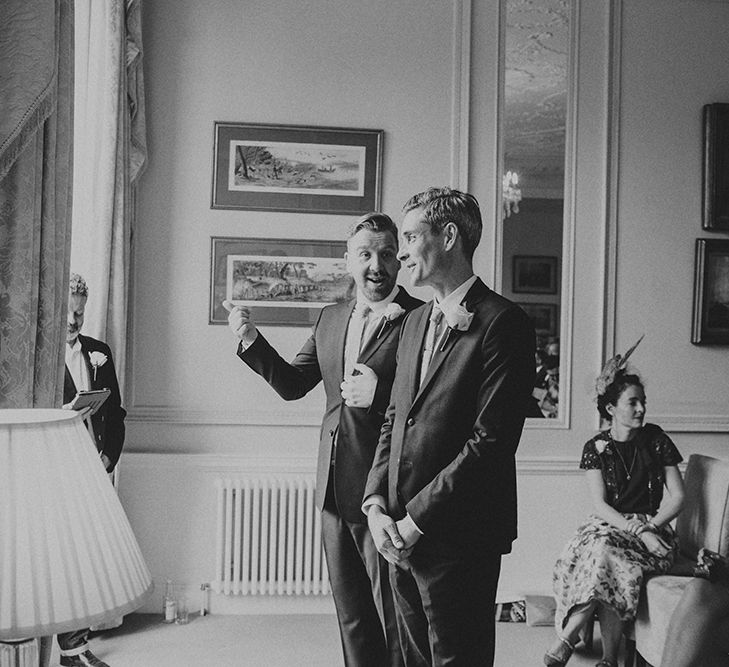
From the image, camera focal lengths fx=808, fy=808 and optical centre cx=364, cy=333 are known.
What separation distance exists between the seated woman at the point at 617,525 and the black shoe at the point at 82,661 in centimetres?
179

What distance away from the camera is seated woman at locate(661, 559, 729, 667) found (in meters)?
2.78

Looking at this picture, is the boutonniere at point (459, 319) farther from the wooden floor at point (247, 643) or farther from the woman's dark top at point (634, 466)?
the wooden floor at point (247, 643)

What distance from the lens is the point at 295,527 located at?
4.04 meters

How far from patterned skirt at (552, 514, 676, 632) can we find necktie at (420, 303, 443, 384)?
156 centimetres

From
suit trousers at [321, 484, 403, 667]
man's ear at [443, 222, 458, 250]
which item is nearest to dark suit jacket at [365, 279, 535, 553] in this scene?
man's ear at [443, 222, 458, 250]

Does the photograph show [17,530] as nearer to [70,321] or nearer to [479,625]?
[479,625]

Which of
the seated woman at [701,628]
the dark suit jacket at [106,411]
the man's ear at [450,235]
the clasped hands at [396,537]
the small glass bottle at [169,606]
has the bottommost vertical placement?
the small glass bottle at [169,606]

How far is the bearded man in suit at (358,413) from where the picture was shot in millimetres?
2484

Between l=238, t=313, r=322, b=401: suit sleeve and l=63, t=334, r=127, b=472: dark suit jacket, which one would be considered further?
l=63, t=334, r=127, b=472: dark suit jacket

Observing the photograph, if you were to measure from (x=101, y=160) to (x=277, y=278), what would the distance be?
1020mm

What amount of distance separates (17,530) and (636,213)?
3.86 meters

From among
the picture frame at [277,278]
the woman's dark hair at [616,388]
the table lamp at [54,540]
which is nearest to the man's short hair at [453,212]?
the table lamp at [54,540]

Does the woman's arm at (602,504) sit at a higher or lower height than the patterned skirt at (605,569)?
higher

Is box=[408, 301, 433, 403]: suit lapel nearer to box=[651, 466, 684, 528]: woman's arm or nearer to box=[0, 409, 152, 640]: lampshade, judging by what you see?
box=[0, 409, 152, 640]: lampshade
